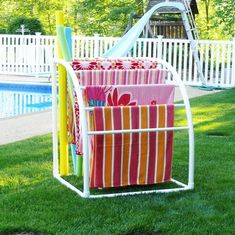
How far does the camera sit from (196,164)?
5.48 meters

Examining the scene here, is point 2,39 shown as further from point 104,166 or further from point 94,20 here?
point 104,166

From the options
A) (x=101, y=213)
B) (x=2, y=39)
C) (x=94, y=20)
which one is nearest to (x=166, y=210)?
(x=101, y=213)

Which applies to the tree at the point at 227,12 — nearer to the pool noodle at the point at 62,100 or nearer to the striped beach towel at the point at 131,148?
the pool noodle at the point at 62,100

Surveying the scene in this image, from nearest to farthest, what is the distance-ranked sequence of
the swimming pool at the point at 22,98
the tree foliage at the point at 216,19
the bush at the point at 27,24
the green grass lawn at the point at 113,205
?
1. the green grass lawn at the point at 113,205
2. the swimming pool at the point at 22,98
3. the tree foliage at the point at 216,19
4. the bush at the point at 27,24

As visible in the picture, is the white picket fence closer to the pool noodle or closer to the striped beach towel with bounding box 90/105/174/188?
the pool noodle

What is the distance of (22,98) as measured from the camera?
12383 mm

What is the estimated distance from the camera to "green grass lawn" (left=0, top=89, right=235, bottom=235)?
366 cm

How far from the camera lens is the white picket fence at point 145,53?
43.7ft

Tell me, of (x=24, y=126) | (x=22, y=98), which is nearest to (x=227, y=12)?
(x=22, y=98)

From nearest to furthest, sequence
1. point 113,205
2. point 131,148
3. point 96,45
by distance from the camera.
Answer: point 113,205
point 131,148
point 96,45

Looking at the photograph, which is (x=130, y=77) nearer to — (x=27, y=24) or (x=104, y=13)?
(x=27, y=24)

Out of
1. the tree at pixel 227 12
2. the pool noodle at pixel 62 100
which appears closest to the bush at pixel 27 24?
Answer: the tree at pixel 227 12

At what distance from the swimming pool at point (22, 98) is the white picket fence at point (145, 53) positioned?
0.65 meters

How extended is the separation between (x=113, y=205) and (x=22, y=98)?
8.52 m
